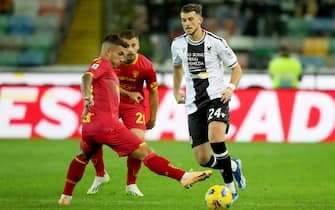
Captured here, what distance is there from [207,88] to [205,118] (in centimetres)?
38

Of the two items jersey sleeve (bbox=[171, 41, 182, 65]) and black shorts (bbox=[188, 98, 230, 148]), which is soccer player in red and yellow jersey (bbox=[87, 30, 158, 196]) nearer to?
jersey sleeve (bbox=[171, 41, 182, 65])

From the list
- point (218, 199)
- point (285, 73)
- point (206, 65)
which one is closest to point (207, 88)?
point (206, 65)

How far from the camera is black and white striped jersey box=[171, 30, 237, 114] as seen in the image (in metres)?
11.8

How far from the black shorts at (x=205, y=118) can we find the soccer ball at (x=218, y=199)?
1.52 metres

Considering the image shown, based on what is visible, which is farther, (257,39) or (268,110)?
(257,39)

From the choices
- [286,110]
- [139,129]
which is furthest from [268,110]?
[139,129]

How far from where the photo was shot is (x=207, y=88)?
11859 mm

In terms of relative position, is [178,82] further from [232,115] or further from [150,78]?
[232,115]

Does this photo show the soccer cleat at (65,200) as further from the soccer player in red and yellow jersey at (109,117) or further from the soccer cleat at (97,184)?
the soccer cleat at (97,184)

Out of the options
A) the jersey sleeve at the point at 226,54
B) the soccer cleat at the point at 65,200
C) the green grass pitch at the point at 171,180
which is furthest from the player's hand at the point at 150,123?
the soccer cleat at the point at 65,200

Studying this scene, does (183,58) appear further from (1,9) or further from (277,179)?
(1,9)

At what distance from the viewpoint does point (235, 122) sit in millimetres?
20453

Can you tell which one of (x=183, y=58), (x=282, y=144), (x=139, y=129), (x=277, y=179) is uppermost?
(x=183, y=58)

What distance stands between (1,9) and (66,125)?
8.83m
